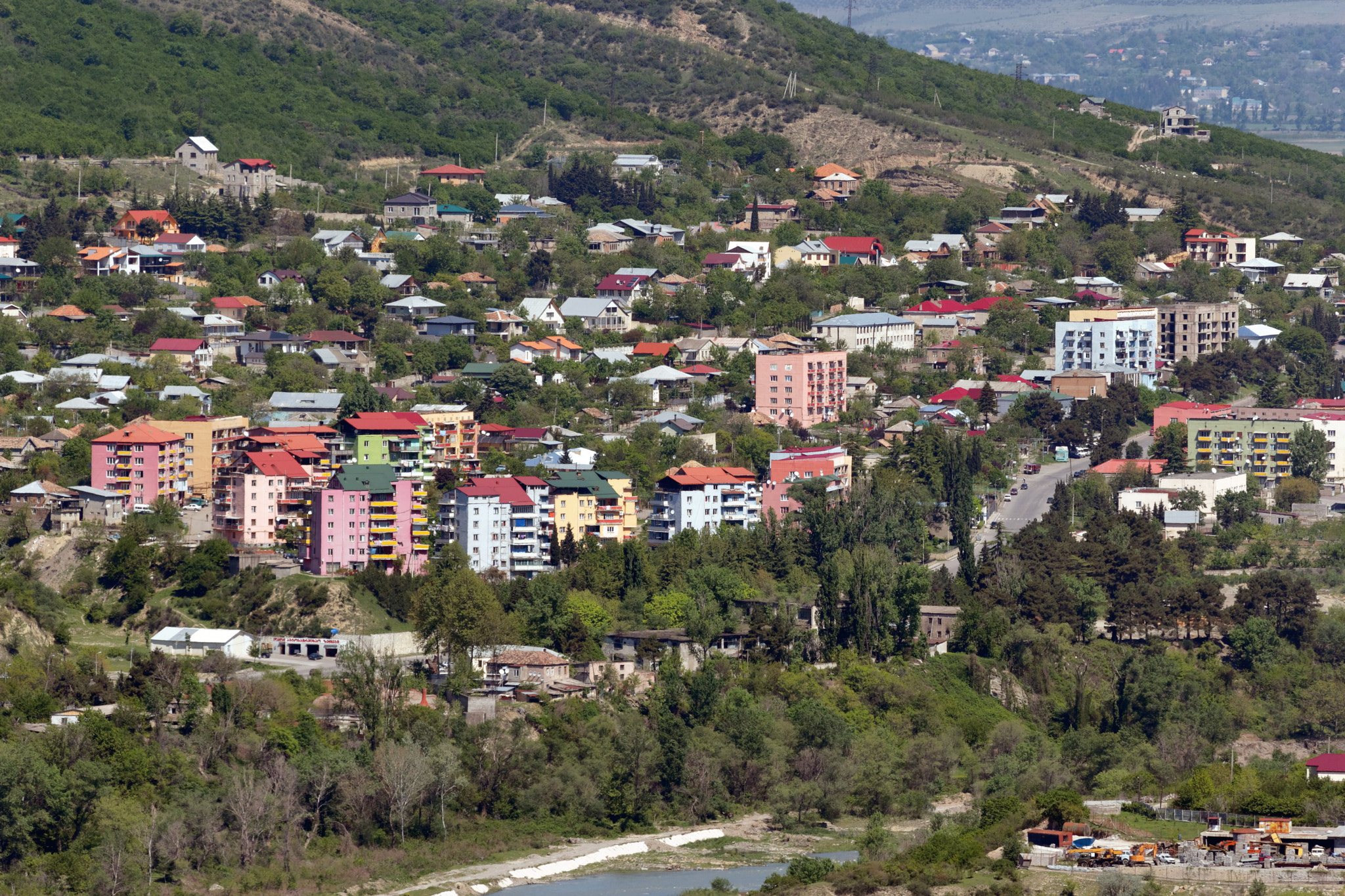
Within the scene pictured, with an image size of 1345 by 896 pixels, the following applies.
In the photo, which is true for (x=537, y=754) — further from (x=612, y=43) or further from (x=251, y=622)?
(x=612, y=43)

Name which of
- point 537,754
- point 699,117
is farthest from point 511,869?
point 699,117

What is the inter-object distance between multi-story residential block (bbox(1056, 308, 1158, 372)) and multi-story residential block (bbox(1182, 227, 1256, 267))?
14373 millimetres

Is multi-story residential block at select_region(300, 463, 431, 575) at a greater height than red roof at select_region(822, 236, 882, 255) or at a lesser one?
lesser

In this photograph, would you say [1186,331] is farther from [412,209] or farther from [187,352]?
[187,352]

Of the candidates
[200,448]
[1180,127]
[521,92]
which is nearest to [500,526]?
[200,448]

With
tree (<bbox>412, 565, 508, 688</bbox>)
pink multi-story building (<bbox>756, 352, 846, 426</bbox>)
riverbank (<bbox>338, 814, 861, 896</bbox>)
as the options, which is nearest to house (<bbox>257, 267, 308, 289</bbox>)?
pink multi-story building (<bbox>756, 352, 846, 426</bbox>)

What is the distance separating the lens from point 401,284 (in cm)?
7550

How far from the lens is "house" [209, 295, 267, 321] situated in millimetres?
72000

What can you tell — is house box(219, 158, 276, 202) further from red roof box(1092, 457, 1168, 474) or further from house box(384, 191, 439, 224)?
red roof box(1092, 457, 1168, 474)

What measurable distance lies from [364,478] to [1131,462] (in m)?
23.5

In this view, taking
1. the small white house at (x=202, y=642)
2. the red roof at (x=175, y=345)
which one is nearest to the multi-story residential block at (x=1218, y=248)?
the red roof at (x=175, y=345)

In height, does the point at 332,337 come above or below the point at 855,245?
below

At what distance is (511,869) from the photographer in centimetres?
4381

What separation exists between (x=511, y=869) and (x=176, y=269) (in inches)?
1483
